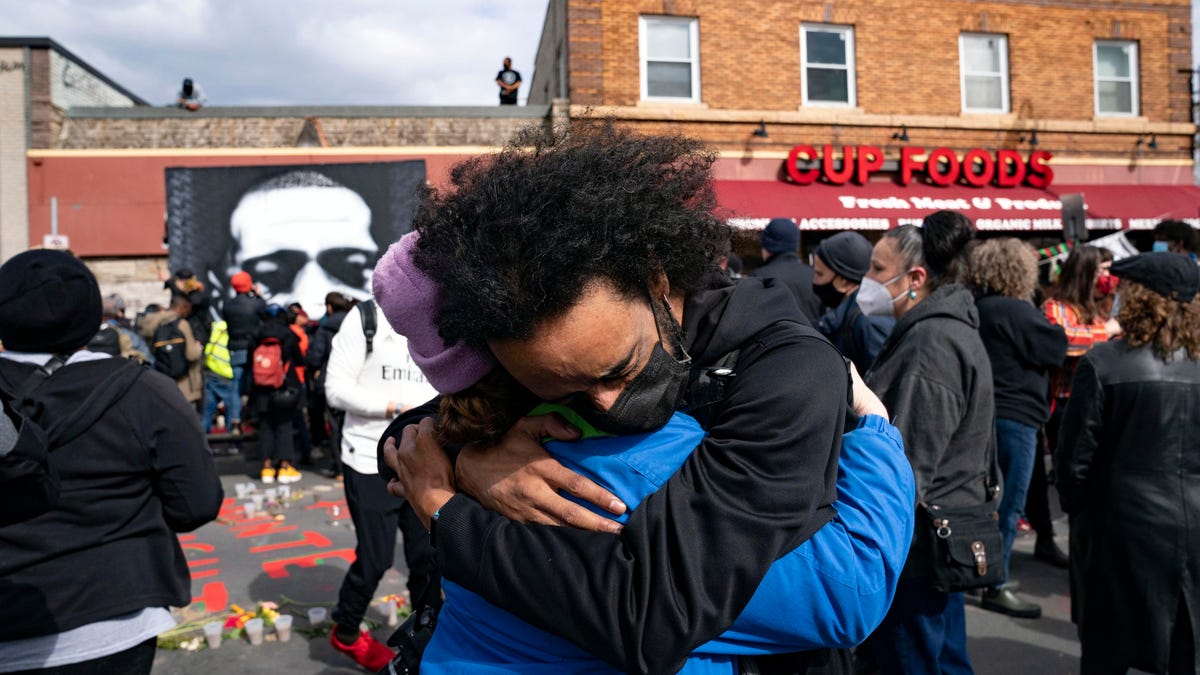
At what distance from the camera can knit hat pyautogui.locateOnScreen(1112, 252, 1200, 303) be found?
9.86 feet

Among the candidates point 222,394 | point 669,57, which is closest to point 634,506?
point 222,394

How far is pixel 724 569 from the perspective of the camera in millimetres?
1061

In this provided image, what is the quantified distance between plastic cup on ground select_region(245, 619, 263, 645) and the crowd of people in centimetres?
219

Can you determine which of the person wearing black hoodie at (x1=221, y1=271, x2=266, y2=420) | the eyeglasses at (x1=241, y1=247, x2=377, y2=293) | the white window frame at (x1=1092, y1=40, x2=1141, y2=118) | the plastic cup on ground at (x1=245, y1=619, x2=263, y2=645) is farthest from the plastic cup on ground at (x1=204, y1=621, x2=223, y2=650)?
the white window frame at (x1=1092, y1=40, x2=1141, y2=118)

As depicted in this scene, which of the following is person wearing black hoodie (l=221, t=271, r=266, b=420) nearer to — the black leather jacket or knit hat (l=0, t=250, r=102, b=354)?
knit hat (l=0, t=250, r=102, b=354)

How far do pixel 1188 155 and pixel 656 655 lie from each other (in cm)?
2047

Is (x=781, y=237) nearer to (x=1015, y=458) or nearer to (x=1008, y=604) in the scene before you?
(x=1015, y=458)

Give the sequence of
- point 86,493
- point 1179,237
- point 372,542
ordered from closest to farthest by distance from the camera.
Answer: point 86,493
point 372,542
point 1179,237

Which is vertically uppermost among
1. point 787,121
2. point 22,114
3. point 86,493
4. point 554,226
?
point 22,114

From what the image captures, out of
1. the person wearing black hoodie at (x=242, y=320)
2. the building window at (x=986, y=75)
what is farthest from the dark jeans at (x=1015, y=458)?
the building window at (x=986, y=75)

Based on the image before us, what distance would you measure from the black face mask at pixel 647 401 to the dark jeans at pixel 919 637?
2.07 meters

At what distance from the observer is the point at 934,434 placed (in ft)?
9.50

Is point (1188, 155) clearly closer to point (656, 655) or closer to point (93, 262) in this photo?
point (656, 655)

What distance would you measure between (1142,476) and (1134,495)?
76mm
